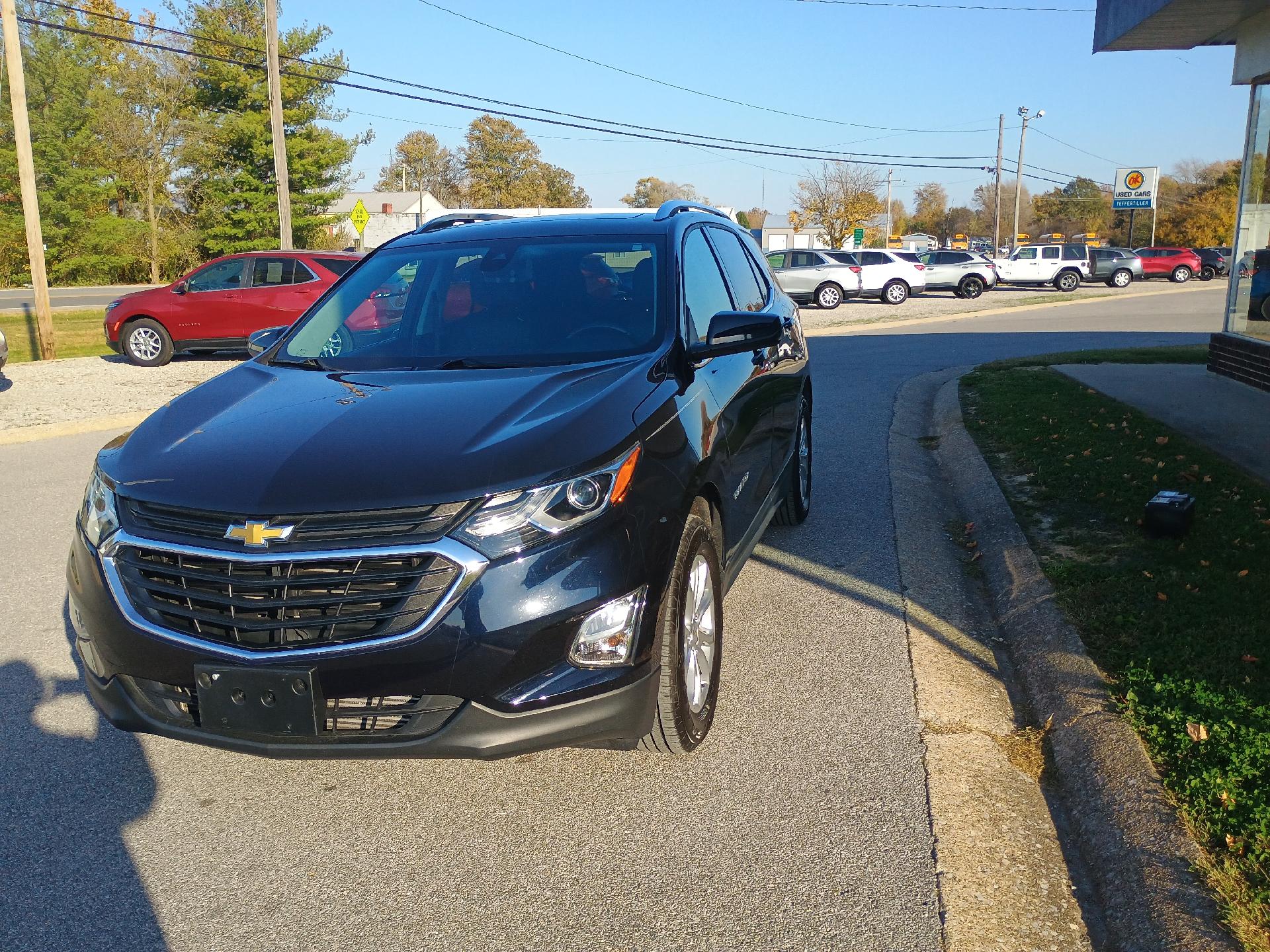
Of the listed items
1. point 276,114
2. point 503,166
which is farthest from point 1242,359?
point 503,166

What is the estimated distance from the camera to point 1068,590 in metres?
5.11

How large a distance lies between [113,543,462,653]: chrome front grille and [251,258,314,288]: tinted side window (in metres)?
15.5

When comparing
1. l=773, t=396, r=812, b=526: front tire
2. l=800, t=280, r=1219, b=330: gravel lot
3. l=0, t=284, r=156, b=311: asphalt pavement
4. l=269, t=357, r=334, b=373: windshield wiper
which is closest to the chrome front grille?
l=269, t=357, r=334, b=373: windshield wiper

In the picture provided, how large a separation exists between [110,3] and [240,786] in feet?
228

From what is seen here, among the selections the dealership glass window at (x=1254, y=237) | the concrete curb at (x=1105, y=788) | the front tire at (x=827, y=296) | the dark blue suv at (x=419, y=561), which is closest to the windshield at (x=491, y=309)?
the dark blue suv at (x=419, y=561)

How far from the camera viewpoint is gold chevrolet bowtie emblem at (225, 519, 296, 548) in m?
3.00

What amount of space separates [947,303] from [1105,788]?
103 ft

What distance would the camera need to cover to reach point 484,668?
3.00 metres

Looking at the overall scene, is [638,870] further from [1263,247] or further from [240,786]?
[1263,247]

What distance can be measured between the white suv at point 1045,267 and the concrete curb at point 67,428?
3827 cm

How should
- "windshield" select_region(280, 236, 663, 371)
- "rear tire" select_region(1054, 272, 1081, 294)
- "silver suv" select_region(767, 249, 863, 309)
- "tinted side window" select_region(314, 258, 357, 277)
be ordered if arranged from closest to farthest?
"windshield" select_region(280, 236, 663, 371)
"tinted side window" select_region(314, 258, 357, 277)
"silver suv" select_region(767, 249, 863, 309)
"rear tire" select_region(1054, 272, 1081, 294)

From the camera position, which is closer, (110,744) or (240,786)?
(240,786)

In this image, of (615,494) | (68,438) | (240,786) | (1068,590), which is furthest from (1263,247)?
(68,438)

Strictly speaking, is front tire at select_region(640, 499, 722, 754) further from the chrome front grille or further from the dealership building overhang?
the dealership building overhang
